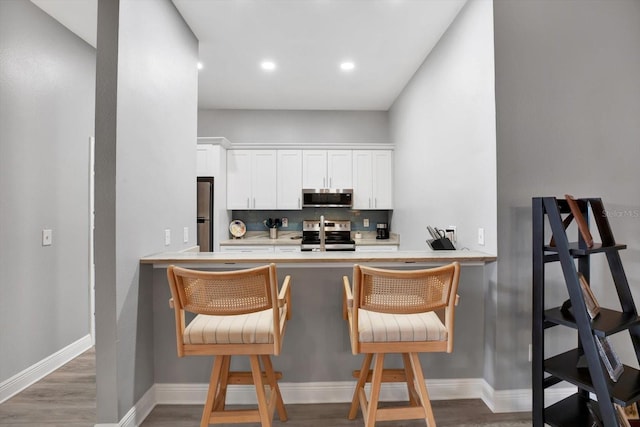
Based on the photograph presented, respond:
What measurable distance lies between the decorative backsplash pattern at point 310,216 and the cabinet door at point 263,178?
358 millimetres

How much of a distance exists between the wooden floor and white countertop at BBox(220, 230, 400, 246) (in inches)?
90.7

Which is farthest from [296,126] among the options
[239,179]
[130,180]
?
[130,180]

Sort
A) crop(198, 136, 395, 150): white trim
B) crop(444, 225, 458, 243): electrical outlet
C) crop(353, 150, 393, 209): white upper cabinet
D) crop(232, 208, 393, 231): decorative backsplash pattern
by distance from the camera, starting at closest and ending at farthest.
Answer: crop(444, 225, 458, 243): electrical outlet → crop(198, 136, 395, 150): white trim → crop(353, 150, 393, 209): white upper cabinet → crop(232, 208, 393, 231): decorative backsplash pattern

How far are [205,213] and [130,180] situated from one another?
2215mm

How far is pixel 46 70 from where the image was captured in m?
2.56

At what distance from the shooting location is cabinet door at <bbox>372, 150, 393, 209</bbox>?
476 centimetres

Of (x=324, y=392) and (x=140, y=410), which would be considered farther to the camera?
(x=324, y=392)

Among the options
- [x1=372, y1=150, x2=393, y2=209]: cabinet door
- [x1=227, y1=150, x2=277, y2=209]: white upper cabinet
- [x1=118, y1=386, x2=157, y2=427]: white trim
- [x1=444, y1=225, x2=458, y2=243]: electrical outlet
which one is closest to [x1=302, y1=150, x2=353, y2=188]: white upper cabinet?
[x1=372, y1=150, x2=393, y2=209]: cabinet door

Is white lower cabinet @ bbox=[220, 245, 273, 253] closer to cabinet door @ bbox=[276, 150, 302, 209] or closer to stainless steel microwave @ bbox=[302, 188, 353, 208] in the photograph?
cabinet door @ bbox=[276, 150, 302, 209]

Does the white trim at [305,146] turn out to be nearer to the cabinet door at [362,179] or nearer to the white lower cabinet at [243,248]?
the cabinet door at [362,179]

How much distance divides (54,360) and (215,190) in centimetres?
234

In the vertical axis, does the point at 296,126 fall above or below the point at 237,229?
above

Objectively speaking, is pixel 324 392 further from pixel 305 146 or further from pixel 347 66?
pixel 305 146

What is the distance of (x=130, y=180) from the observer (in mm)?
1901
